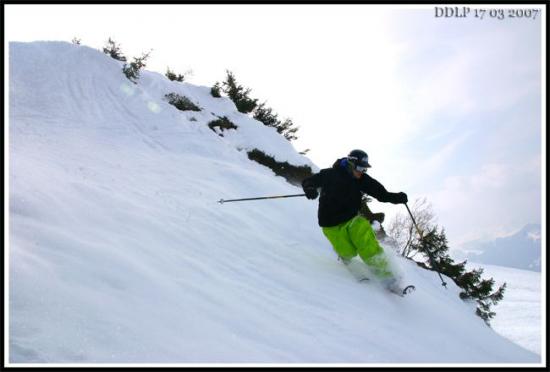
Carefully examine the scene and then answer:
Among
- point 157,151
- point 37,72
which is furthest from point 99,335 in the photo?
point 37,72

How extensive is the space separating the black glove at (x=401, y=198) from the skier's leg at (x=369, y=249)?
85 centimetres

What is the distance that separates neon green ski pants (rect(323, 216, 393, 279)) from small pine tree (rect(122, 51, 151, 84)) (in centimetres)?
1433

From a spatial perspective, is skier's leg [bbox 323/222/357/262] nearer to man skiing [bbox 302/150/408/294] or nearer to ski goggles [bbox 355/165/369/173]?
man skiing [bbox 302/150/408/294]

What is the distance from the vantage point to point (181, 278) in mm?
3955

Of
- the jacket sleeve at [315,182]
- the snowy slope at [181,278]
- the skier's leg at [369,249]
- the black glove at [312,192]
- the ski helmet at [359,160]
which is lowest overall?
the snowy slope at [181,278]

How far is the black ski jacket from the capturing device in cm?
545

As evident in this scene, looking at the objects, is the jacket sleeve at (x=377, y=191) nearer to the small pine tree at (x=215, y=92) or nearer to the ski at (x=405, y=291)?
the ski at (x=405, y=291)

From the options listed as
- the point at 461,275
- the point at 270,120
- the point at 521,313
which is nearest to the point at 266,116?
the point at 270,120

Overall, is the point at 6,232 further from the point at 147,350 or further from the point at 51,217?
the point at 147,350

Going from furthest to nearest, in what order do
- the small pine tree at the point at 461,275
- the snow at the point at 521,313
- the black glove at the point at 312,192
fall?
the snow at the point at 521,313, the small pine tree at the point at 461,275, the black glove at the point at 312,192

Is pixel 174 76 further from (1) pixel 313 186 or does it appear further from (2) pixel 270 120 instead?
(1) pixel 313 186

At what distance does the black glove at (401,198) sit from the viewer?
5770 mm

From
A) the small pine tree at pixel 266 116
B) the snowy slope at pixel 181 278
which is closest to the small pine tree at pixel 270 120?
the small pine tree at pixel 266 116

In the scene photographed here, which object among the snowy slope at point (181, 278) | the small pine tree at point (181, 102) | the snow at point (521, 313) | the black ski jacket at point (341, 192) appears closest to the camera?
the snowy slope at point (181, 278)
